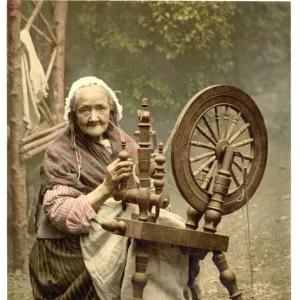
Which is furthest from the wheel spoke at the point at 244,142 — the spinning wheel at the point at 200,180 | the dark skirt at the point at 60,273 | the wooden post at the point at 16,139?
the wooden post at the point at 16,139

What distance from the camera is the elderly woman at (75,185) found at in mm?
2246

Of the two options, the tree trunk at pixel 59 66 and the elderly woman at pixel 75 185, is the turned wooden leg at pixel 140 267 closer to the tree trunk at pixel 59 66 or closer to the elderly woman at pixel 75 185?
the elderly woman at pixel 75 185

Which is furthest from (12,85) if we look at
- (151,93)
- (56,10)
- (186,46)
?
(186,46)

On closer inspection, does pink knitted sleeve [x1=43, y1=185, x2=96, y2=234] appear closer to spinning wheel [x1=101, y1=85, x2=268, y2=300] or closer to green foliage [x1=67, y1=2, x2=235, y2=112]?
spinning wheel [x1=101, y1=85, x2=268, y2=300]

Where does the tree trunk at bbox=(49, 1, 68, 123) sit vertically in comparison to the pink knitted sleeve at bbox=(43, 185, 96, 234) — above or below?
above

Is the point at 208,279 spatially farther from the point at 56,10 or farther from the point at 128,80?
the point at 56,10

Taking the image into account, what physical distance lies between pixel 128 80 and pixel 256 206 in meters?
0.69

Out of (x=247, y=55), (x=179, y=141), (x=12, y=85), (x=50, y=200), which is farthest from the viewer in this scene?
(x=247, y=55)

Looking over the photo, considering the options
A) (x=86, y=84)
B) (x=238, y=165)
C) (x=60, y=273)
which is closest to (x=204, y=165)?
(x=238, y=165)

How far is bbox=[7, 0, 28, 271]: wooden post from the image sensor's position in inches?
96.2

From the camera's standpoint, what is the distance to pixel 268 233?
2586 mm

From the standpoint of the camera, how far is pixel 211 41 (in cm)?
257

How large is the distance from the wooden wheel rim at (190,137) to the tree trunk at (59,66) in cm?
54

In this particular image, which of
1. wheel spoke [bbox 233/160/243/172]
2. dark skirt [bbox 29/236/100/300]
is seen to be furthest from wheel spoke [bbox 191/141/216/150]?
dark skirt [bbox 29/236/100/300]
